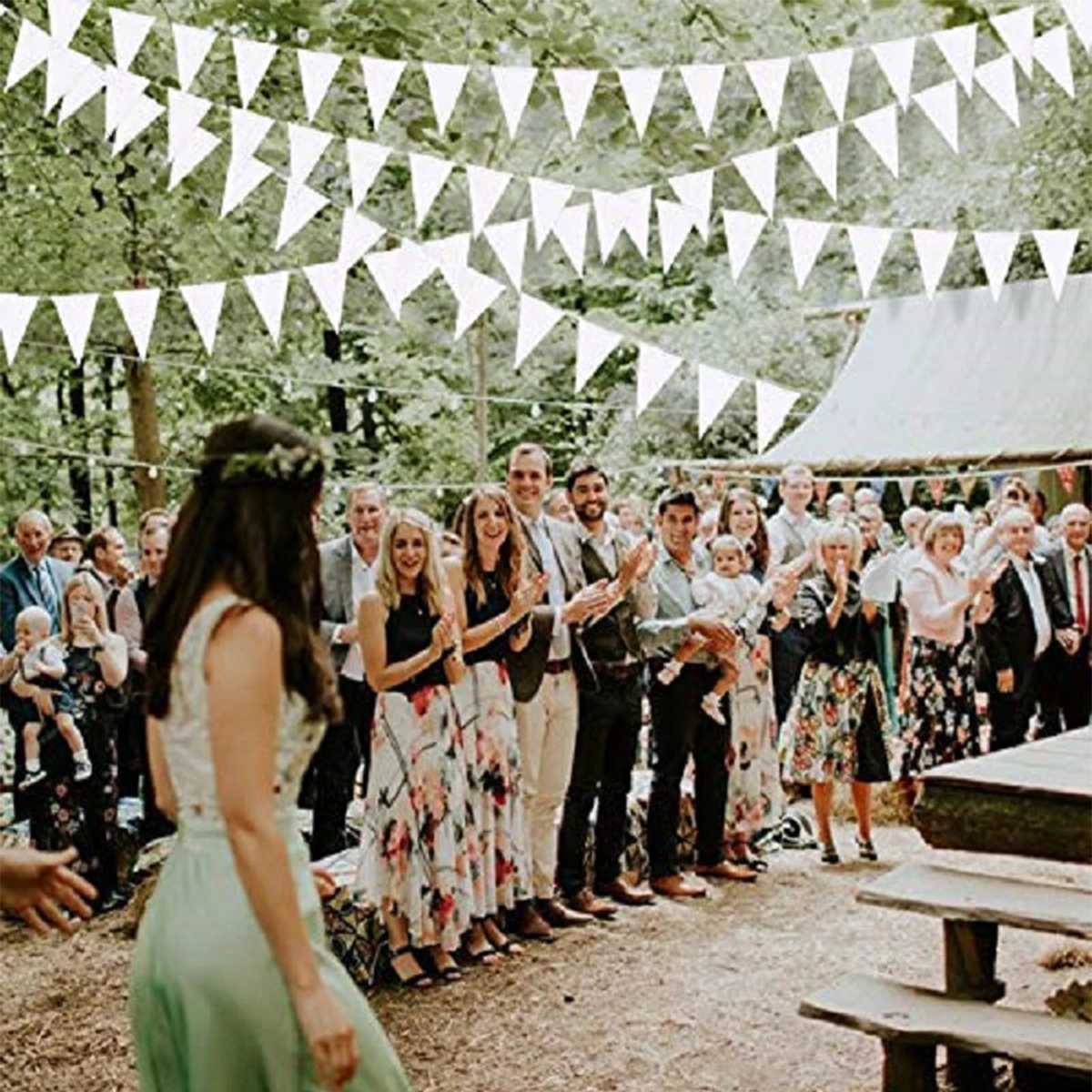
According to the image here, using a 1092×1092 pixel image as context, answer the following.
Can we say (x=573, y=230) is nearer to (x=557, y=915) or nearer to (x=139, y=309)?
(x=139, y=309)

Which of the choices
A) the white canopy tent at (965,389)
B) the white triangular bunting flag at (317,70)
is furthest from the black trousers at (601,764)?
the white canopy tent at (965,389)

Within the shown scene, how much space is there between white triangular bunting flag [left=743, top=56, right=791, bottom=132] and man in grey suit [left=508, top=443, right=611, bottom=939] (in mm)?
1419

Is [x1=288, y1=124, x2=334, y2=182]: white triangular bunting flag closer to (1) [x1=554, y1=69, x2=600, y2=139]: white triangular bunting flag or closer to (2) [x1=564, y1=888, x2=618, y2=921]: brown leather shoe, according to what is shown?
(1) [x1=554, y1=69, x2=600, y2=139]: white triangular bunting flag

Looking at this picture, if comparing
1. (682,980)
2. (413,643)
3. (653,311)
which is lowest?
(682,980)

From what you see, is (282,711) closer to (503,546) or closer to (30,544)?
(503,546)

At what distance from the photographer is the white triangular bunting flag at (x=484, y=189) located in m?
5.79

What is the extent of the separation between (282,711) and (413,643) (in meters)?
2.62

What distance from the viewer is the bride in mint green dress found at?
1.91 metres

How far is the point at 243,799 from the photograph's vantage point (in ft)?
6.22

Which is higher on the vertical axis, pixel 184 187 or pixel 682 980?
pixel 184 187

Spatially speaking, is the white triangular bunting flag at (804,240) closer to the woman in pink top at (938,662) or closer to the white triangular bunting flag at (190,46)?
the woman in pink top at (938,662)

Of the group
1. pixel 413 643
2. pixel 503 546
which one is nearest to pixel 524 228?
pixel 503 546

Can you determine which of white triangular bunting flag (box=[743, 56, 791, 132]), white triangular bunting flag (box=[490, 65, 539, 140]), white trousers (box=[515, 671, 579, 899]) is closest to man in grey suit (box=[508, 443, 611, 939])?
white trousers (box=[515, 671, 579, 899])

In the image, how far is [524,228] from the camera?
244 inches
